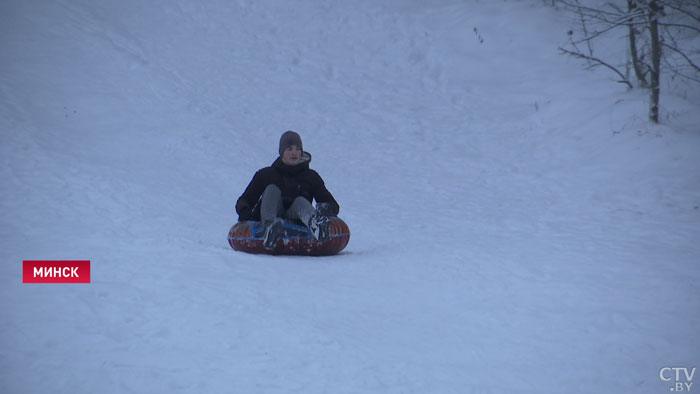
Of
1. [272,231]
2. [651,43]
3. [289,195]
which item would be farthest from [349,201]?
[651,43]

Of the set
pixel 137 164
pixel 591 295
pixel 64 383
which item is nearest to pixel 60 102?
pixel 137 164

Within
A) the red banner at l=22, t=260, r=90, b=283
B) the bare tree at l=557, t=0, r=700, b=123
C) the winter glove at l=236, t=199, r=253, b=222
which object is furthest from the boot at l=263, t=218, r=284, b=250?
the bare tree at l=557, t=0, r=700, b=123

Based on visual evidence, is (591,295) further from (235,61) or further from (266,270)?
(235,61)

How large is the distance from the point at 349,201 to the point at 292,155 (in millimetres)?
2787

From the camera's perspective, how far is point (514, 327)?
3715 millimetres

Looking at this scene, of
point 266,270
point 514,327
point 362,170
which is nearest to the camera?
point 514,327

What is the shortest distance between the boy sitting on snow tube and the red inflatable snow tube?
0.08 meters

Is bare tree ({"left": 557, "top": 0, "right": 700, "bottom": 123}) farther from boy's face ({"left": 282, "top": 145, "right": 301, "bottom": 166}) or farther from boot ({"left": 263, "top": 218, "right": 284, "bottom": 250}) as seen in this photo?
boot ({"left": 263, "top": 218, "right": 284, "bottom": 250})

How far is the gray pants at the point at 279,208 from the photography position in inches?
209

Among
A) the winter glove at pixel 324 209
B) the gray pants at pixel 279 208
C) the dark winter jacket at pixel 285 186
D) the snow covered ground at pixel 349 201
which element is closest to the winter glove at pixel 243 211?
the dark winter jacket at pixel 285 186

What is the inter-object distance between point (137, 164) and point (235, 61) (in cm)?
491

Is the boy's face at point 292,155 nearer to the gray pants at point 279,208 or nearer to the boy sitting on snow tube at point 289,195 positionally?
the boy sitting on snow tube at point 289,195

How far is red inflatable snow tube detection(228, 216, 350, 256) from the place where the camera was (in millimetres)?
5391

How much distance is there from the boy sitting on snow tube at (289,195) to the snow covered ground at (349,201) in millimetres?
517
